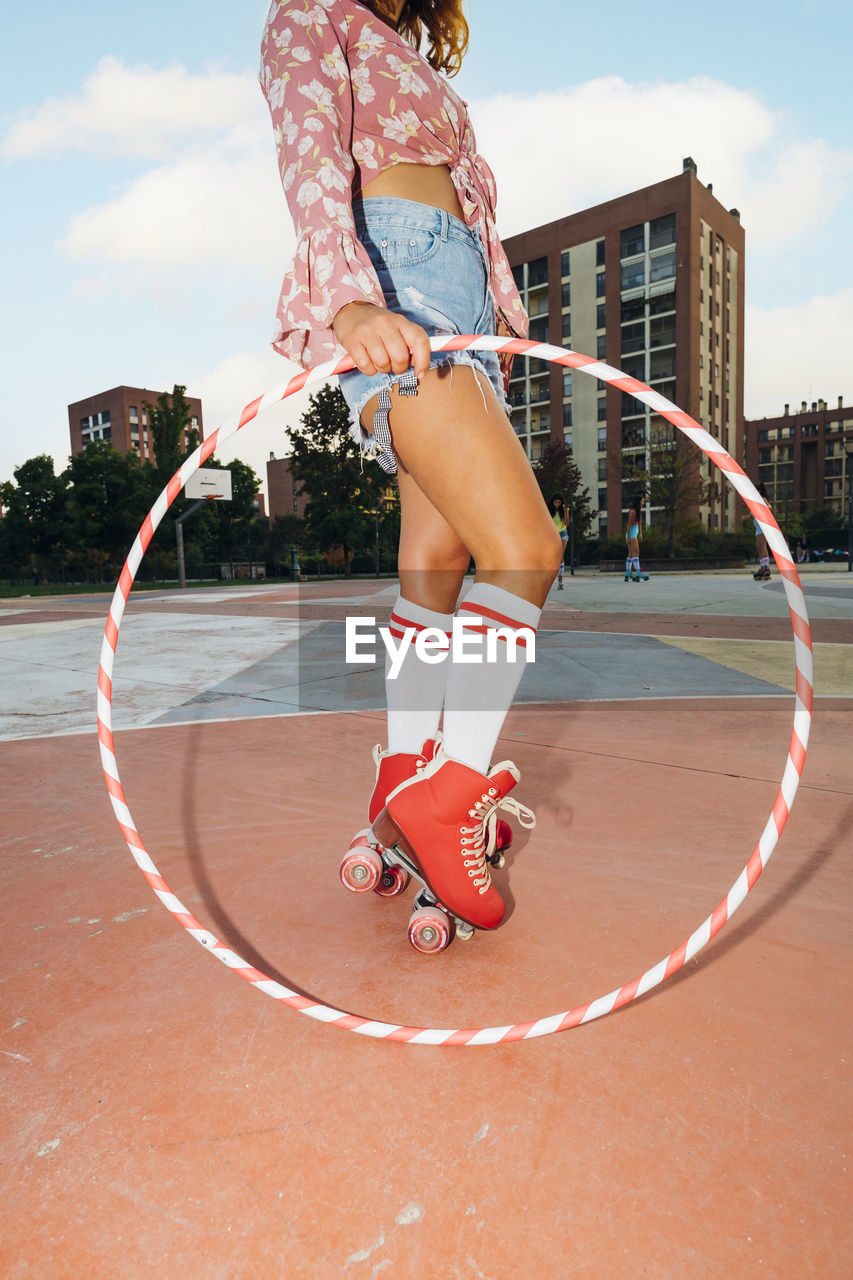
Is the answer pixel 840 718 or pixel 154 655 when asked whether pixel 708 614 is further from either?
pixel 154 655

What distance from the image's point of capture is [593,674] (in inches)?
200

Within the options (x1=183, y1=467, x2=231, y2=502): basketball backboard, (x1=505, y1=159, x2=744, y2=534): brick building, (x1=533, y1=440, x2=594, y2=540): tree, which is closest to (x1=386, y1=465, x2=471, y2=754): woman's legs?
(x1=183, y1=467, x2=231, y2=502): basketball backboard

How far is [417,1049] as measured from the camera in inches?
49.4

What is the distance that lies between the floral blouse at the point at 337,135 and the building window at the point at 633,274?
201 ft

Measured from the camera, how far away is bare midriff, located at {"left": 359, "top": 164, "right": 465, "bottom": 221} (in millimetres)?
1758

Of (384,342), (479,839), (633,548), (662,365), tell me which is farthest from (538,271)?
(479,839)

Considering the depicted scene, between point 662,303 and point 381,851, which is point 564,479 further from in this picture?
point 381,851

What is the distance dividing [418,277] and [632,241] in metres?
63.4

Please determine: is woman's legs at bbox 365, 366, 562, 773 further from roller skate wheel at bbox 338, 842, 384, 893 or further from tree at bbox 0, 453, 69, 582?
tree at bbox 0, 453, 69, 582

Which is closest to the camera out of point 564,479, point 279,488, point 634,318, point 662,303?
point 564,479

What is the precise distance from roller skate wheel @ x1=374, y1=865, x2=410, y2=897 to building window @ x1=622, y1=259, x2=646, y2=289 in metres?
61.8

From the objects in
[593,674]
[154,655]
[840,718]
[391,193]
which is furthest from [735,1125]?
[154,655]

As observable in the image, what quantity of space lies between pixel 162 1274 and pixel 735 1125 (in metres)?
0.77

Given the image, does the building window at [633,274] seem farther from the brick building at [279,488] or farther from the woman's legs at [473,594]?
the woman's legs at [473,594]
